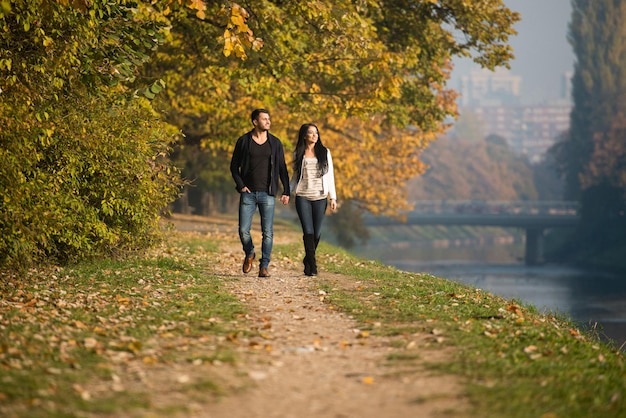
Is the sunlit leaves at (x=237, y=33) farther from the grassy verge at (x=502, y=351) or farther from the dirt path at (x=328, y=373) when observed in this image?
the dirt path at (x=328, y=373)

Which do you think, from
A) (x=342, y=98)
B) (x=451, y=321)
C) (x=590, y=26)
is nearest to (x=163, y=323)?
(x=451, y=321)

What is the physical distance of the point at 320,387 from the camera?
7449 mm

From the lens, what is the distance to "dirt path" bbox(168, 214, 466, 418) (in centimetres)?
679

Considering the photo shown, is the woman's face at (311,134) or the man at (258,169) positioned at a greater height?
the woman's face at (311,134)

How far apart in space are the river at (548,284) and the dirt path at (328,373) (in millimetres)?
10627

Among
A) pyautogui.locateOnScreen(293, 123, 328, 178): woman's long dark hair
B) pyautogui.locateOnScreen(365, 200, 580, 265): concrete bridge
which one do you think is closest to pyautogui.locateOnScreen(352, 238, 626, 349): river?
pyautogui.locateOnScreen(365, 200, 580, 265): concrete bridge

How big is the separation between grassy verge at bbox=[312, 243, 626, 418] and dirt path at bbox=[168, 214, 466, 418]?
0.27m

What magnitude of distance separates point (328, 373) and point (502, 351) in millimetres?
1838

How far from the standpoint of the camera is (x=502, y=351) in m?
8.87

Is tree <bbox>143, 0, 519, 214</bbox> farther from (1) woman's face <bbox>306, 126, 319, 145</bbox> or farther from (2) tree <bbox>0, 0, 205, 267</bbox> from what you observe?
(2) tree <bbox>0, 0, 205, 267</bbox>

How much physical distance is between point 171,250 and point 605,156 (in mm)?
54608

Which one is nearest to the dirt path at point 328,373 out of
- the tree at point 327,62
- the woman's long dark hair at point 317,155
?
the woman's long dark hair at point 317,155

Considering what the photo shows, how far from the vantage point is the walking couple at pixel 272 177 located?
46.6 ft

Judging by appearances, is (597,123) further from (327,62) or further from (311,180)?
(311,180)
